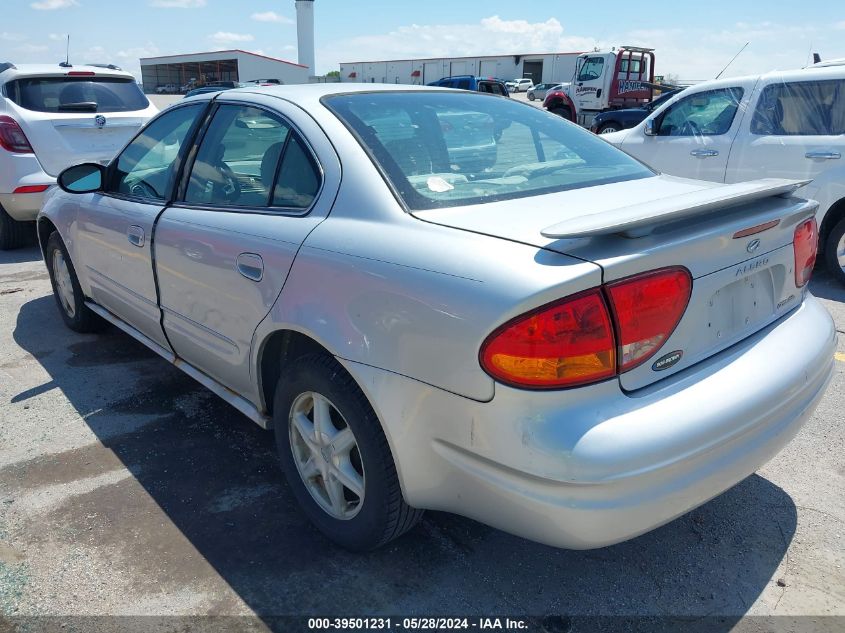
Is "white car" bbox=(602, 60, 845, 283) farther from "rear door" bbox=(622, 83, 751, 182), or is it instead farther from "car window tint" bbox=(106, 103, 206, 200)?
"car window tint" bbox=(106, 103, 206, 200)

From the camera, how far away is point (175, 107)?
3.45 metres

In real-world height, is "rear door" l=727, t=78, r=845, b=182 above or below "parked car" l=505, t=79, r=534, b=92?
below

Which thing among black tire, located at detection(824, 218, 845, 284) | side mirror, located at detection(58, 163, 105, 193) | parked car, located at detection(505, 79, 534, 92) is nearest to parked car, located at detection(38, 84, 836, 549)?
side mirror, located at detection(58, 163, 105, 193)

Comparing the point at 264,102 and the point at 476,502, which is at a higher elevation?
the point at 264,102

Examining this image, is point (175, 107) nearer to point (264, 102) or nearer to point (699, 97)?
point (264, 102)

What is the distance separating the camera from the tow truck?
20.2 metres

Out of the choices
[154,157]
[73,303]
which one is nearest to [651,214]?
[154,157]

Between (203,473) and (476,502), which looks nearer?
(476,502)

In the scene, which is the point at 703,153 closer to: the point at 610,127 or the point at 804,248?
the point at 804,248

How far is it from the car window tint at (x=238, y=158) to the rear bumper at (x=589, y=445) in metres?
1.06

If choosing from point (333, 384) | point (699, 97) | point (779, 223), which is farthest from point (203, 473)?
A: point (699, 97)

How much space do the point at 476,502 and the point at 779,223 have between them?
1.35 meters

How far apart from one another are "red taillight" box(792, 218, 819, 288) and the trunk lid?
4 cm

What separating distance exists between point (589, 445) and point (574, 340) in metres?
0.27
